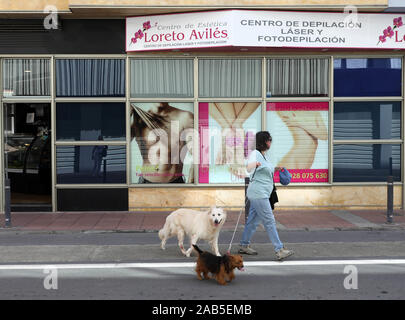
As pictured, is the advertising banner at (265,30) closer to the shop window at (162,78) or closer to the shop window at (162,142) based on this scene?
the shop window at (162,78)

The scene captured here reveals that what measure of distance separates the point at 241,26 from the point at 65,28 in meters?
4.20

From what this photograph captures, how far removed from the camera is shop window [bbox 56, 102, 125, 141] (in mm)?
12453

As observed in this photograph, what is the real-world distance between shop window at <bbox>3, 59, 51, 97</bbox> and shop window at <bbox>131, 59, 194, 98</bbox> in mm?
2117

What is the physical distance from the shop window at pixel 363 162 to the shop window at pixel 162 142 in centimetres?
370

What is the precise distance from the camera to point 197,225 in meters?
7.36

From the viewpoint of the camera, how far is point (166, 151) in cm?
1264

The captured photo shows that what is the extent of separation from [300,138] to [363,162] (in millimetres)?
1694

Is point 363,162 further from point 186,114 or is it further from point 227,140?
point 186,114

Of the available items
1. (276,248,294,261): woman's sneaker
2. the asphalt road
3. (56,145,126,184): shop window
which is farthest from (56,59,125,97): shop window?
(276,248,294,261): woman's sneaker

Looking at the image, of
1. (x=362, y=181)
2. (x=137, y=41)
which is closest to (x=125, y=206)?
(x=137, y=41)

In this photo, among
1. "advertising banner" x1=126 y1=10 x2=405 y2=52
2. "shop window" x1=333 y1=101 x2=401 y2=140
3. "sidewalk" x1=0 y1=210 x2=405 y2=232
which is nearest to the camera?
"sidewalk" x1=0 y1=210 x2=405 y2=232

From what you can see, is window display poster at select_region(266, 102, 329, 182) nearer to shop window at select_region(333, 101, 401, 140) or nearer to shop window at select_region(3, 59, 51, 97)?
shop window at select_region(333, 101, 401, 140)

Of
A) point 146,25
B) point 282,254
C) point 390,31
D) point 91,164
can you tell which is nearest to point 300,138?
point 390,31

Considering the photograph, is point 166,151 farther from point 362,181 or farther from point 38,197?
point 362,181
